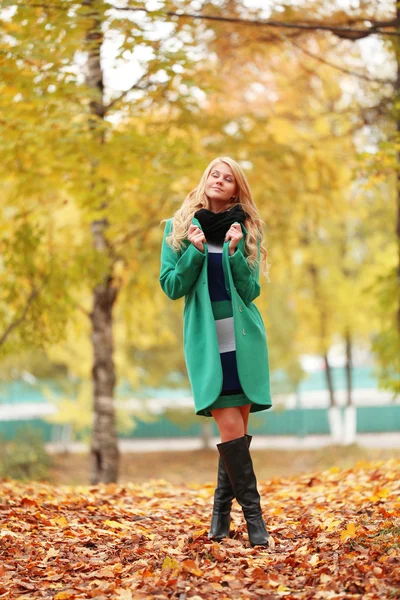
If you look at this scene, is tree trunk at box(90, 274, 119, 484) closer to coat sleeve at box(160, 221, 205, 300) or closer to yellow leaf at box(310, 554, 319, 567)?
coat sleeve at box(160, 221, 205, 300)

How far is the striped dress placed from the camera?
3857mm

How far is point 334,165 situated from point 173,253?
787 cm

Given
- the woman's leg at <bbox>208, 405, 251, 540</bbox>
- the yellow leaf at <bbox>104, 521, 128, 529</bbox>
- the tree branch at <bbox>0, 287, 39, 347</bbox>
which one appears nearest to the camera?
the woman's leg at <bbox>208, 405, 251, 540</bbox>

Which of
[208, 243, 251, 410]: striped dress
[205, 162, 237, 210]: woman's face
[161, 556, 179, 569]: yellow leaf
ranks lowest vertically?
[161, 556, 179, 569]: yellow leaf

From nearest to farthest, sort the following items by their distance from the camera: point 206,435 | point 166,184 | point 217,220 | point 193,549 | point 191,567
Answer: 1. point 191,567
2. point 193,549
3. point 217,220
4. point 166,184
5. point 206,435

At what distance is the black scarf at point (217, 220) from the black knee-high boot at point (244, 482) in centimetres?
114

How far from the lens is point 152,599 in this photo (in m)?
3.07

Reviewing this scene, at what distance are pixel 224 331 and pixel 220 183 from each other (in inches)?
33.7

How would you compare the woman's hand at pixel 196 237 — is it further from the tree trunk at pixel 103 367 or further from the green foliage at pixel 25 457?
the green foliage at pixel 25 457

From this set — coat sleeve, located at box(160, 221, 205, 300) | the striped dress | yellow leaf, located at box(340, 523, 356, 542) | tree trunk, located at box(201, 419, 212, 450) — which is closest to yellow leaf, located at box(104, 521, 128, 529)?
the striped dress

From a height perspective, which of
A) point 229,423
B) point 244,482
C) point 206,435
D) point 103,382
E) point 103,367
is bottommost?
point 206,435

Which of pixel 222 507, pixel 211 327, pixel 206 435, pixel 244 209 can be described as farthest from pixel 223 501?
pixel 206 435

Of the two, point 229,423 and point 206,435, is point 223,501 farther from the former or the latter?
point 206,435

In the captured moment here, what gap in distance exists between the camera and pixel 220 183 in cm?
408
